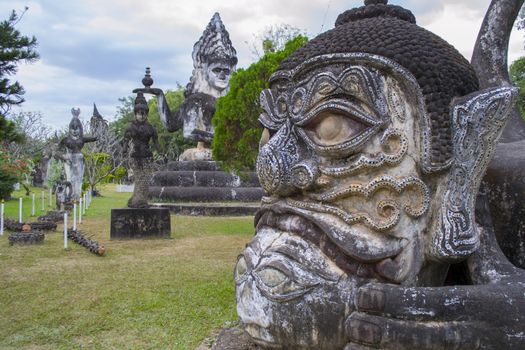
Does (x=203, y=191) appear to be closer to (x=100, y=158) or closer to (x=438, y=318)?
(x=438, y=318)

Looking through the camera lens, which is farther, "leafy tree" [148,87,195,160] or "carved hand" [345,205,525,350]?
"leafy tree" [148,87,195,160]

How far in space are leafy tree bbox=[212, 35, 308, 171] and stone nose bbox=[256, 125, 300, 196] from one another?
6225 mm

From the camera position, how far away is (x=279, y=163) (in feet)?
7.79

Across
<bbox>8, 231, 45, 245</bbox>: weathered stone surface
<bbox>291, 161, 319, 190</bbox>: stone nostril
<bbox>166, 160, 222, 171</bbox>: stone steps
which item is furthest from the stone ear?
<bbox>166, 160, 222, 171</bbox>: stone steps

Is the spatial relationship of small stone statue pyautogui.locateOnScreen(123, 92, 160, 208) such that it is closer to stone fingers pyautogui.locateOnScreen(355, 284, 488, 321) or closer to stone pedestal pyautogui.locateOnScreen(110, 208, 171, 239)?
stone pedestal pyautogui.locateOnScreen(110, 208, 171, 239)

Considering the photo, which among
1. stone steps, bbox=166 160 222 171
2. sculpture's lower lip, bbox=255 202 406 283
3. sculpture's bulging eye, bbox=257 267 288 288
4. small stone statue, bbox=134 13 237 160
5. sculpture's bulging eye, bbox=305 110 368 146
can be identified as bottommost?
sculpture's bulging eye, bbox=257 267 288 288

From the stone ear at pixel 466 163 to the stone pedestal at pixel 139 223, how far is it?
8994 millimetres

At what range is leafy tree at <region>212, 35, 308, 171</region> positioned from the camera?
8.77 meters

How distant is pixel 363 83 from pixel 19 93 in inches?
337

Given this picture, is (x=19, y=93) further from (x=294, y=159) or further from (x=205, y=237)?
(x=294, y=159)

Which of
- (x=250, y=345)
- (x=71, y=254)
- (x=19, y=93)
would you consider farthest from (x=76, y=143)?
(x=250, y=345)

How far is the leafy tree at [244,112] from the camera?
877 cm

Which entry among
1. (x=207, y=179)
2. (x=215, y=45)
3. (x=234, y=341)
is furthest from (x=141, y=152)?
(x=234, y=341)

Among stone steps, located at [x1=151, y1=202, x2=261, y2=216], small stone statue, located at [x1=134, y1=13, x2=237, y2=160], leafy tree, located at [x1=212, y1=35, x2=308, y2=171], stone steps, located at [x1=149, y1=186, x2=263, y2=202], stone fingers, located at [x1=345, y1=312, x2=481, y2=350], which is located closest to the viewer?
stone fingers, located at [x1=345, y1=312, x2=481, y2=350]
